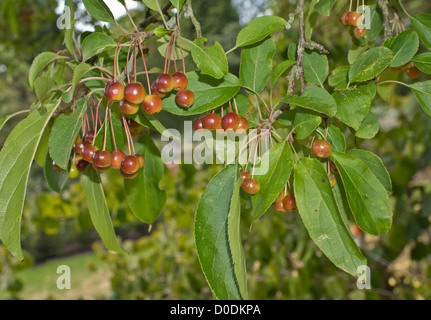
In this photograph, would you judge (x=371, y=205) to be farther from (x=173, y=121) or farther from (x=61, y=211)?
(x=61, y=211)

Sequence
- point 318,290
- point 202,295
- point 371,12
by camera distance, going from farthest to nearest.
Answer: point 202,295 < point 318,290 < point 371,12

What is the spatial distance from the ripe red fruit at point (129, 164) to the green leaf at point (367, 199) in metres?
0.44

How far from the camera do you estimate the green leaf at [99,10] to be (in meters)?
0.85

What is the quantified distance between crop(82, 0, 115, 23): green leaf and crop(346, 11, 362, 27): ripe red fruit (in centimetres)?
58

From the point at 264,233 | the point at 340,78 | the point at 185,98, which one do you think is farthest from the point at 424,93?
the point at 264,233

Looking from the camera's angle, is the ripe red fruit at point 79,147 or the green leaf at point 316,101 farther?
the ripe red fruit at point 79,147

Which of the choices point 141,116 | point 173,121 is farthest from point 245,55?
point 173,121

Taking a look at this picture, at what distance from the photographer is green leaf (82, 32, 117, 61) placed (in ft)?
2.58

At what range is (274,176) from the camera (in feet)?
2.38

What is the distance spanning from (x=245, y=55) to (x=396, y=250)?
199cm

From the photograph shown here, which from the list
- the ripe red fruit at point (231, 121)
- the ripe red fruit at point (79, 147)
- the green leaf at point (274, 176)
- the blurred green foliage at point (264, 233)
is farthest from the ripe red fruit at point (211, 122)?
the blurred green foliage at point (264, 233)

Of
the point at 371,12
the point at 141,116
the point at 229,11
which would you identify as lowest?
the point at 141,116

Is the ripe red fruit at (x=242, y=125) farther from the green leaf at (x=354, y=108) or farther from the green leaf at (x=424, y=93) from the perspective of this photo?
the green leaf at (x=424, y=93)

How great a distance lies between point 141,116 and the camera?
0.85 m
